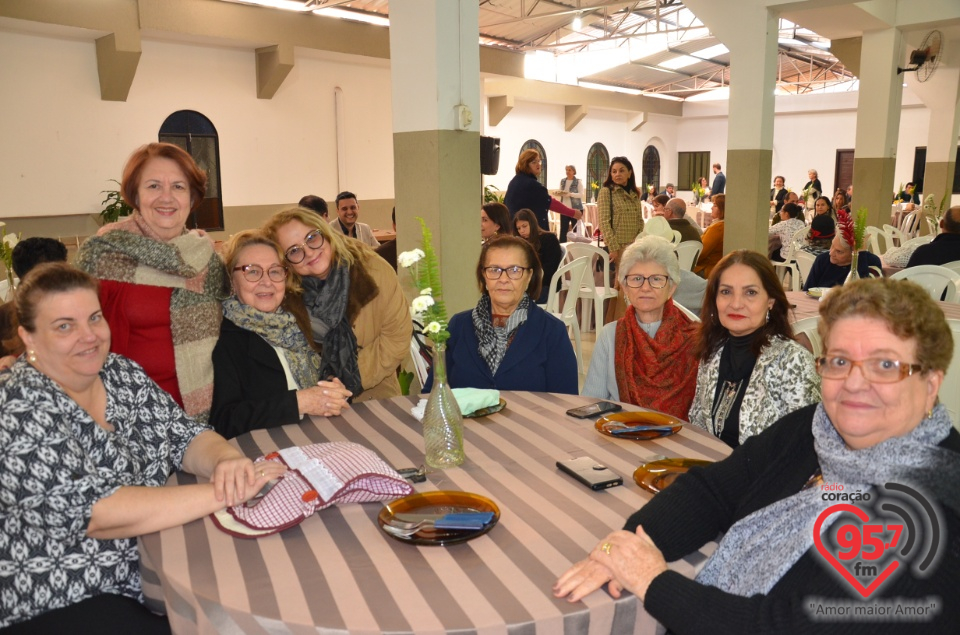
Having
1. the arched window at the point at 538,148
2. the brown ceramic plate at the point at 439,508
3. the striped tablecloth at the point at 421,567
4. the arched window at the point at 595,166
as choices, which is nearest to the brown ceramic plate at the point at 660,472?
the striped tablecloth at the point at 421,567

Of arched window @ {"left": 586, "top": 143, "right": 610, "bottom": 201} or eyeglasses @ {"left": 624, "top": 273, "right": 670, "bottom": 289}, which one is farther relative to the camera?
arched window @ {"left": 586, "top": 143, "right": 610, "bottom": 201}

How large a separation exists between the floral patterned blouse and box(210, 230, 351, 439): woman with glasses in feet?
1.99

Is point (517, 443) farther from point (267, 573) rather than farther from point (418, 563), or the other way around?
point (267, 573)

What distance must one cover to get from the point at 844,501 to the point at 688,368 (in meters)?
1.32

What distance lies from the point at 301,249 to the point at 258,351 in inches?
18.0

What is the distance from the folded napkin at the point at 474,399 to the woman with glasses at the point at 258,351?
350 millimetres

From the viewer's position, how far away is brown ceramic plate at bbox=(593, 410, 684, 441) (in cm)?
197

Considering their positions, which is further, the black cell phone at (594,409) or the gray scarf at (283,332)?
the gray scarf at (283,332)

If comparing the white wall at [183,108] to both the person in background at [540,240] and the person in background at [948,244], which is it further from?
the person in background at [948,244]

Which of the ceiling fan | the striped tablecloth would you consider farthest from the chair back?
the ceiling fan

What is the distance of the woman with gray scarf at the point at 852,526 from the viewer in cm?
113

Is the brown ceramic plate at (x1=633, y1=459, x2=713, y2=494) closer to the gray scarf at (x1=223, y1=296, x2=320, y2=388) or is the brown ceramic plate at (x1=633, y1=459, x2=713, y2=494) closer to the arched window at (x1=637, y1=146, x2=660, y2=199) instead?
the gray scarf at (x1=223, y1=296, x2=320, y2=388)

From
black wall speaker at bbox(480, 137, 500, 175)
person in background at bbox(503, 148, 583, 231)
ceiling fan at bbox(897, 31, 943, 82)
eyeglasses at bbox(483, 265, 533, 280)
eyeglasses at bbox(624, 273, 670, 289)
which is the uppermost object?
ceiling fan at bbox(897, 31, 943, 82)

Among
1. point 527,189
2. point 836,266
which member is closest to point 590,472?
point 836,266
